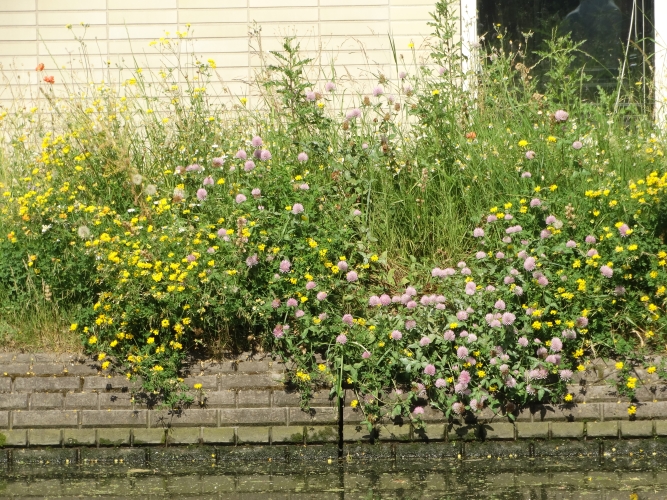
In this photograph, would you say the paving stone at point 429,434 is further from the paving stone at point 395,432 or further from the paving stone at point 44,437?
the paving stone at point 44,437

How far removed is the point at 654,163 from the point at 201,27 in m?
4.75

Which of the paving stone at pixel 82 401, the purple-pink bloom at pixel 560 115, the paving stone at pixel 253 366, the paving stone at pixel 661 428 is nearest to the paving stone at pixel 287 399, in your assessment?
the paving stone at pixel 253 366

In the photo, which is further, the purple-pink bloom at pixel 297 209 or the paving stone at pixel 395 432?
the purple-pink bloom at pixel 297 209

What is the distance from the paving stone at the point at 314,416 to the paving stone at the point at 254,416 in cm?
6

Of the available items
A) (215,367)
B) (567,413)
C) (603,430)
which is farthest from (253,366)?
(603,430)

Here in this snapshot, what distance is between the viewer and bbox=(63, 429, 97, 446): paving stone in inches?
237

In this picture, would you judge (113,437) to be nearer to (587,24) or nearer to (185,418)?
(185,418)

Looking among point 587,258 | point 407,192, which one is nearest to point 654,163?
point 587,258

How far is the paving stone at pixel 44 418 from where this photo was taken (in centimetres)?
609

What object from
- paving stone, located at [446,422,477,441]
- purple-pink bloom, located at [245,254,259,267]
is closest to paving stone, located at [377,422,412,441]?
paving stone, located at [446,422,477,441]

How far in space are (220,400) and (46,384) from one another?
1.09 m

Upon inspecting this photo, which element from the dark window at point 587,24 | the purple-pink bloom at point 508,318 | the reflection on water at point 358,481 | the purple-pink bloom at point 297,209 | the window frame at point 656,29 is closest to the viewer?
the reflection on water at point 358,481

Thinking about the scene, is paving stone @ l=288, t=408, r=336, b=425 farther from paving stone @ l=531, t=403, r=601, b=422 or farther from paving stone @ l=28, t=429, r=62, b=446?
paving stone @ l=28, t=429, r=62, b=446

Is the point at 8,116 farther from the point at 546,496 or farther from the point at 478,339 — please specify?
the point at 546,496
